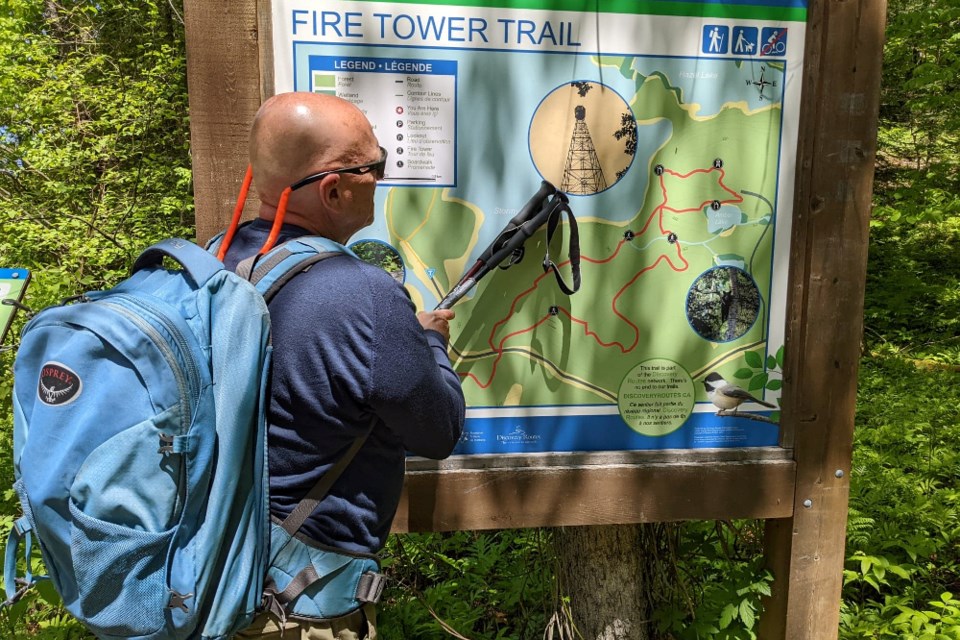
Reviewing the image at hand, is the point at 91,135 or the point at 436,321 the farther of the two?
the point at 91,135

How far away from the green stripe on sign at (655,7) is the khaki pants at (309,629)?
1578mm

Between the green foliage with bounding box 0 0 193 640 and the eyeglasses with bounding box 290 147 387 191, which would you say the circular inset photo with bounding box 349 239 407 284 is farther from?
the green foliage with bounding box 0 0 193 640

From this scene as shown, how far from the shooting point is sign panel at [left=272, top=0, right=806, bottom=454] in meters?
2.05

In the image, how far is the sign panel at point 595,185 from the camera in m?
2.05

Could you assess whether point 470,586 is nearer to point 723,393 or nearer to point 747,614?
point 747,614

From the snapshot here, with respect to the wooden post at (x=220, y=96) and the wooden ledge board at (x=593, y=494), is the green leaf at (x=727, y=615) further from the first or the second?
the wooden post at (x=220, y=96)

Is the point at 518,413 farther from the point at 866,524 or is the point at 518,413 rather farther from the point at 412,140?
the point at 866,524

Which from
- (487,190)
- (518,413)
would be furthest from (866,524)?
(487,190)

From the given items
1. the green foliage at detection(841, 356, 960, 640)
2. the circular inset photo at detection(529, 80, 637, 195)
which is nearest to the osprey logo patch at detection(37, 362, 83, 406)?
the circular inset photo at detection(529, 80, 637, 195)

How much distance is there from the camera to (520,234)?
2.11 meters

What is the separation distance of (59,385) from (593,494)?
1519 millimetres

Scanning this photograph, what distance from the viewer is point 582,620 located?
9.40 feet

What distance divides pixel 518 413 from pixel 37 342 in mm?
1305

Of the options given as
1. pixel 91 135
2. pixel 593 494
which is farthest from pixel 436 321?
pixel 91 135
